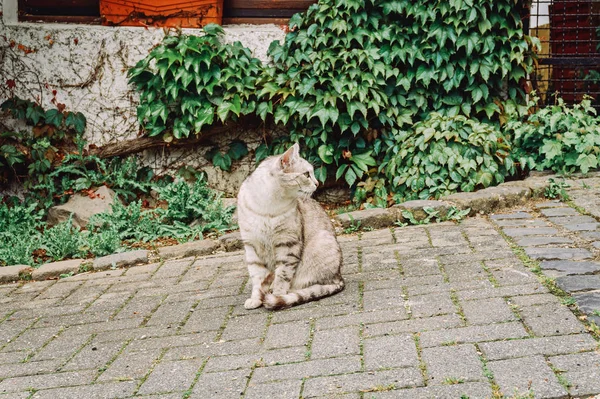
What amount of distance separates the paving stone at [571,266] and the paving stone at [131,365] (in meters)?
2.36

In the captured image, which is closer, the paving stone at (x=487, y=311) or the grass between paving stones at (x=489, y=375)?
the grass between paving stones at (x=489, y=375)

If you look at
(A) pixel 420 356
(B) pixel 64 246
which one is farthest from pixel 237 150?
(A) pixel 420 356

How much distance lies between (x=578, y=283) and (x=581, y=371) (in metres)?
1.10

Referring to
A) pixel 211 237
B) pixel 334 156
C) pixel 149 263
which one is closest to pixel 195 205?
pixel 211 237

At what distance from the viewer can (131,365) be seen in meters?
3.24

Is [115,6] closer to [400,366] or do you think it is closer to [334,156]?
[334,156]

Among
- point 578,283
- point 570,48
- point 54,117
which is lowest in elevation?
point 578,283

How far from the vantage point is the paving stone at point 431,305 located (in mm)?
3480

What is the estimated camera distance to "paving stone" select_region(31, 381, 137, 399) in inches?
115

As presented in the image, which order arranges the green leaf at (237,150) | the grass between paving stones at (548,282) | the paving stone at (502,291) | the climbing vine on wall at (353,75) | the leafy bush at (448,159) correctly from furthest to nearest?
the green leaf at (237,150)
the climbing vine on wall at (353,75)
the leafy bush at (448,159)
the paving stone at (502,291)
the grass between paving stones at (548,282)

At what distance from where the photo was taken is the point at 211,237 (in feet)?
19.1

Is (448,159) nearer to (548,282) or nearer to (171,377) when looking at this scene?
(548,282)

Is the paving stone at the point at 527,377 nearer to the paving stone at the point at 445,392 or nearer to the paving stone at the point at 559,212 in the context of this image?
the paving stone at the point at 445,392

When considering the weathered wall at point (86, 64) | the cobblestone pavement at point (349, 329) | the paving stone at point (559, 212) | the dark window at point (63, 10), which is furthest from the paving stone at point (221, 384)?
the dark window at point (63, 10)
